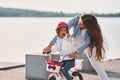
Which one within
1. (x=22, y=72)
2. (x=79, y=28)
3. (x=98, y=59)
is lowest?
(x=22, y=72)

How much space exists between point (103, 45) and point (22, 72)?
4.46 meters

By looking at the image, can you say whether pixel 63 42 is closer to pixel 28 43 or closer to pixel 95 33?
pixel 95 33

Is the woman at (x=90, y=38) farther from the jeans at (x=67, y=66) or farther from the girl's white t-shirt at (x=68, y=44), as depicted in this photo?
the jeans at (x=67, y=66)

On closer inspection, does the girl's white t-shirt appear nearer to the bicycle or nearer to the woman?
the woman

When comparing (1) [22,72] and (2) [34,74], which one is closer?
(2) [34,74]

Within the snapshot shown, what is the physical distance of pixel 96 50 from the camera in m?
7.37

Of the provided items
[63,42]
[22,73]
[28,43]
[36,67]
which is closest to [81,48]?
[63,42]

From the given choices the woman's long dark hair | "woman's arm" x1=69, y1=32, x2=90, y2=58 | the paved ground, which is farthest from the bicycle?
the paved ground

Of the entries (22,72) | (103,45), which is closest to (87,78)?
(22,72)

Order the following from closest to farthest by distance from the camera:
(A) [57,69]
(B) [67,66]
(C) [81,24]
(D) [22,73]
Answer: (C) [81,24], (A) [57,69], (B) [67,66], (D) [22,73]

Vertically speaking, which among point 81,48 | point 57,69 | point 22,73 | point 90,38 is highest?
point 90,38

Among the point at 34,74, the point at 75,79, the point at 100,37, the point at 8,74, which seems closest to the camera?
the point at 100,37

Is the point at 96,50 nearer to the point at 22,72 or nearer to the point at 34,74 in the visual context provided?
the point at 34,74

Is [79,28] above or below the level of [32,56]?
above
